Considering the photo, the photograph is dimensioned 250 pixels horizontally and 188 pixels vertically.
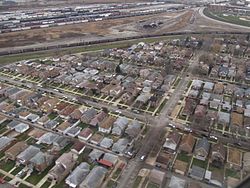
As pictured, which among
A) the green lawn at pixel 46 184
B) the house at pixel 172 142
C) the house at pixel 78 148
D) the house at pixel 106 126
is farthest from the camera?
the house at pixel 106 126

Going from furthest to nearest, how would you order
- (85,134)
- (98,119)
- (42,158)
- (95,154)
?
1. (98,119)
2. (85,134)
3. (95,154)
4. (42,158)

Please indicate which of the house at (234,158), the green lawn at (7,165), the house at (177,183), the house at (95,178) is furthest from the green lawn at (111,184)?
the house at (234,158)

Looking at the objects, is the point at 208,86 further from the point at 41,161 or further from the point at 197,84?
the point at 41,161

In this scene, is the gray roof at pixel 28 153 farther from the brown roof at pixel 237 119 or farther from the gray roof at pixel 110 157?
the brown roof at pixel 237 119

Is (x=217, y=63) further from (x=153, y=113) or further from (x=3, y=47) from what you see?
(x=3, y=47)

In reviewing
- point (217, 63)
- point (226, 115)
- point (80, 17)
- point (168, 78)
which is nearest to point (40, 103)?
point (168, 78)

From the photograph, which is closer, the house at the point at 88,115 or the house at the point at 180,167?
the house at the point at 180,167

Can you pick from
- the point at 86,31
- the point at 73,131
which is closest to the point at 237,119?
the point at 73,131
